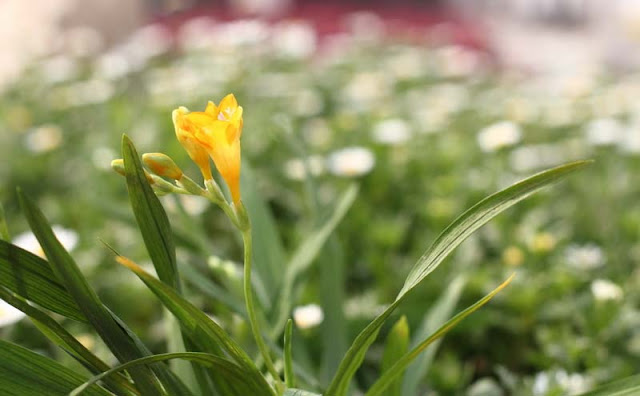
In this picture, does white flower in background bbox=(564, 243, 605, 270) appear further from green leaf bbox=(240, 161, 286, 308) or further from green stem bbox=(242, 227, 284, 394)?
green stem bbox=(242, 227, 284, 394)

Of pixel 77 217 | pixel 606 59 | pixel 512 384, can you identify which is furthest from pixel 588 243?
pixel 606 59

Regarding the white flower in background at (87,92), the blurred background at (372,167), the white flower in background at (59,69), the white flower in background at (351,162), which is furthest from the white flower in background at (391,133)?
the white flower in background at (59,69)

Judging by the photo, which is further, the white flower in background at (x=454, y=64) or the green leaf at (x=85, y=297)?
the white flower in background at (x=454, y=64)

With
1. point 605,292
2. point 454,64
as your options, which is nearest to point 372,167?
point 605,292

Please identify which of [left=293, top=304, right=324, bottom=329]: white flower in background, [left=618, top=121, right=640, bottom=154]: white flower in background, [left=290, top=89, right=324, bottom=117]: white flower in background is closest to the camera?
[left=293, top=304, right=324, bottom=329]: white flower in background

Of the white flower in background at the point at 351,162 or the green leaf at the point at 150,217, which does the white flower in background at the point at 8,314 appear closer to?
the green leaf at the point at 150,217

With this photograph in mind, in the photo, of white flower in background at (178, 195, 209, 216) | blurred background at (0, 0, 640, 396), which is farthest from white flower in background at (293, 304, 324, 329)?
white flower in background at (178, 195, 209, 216)
